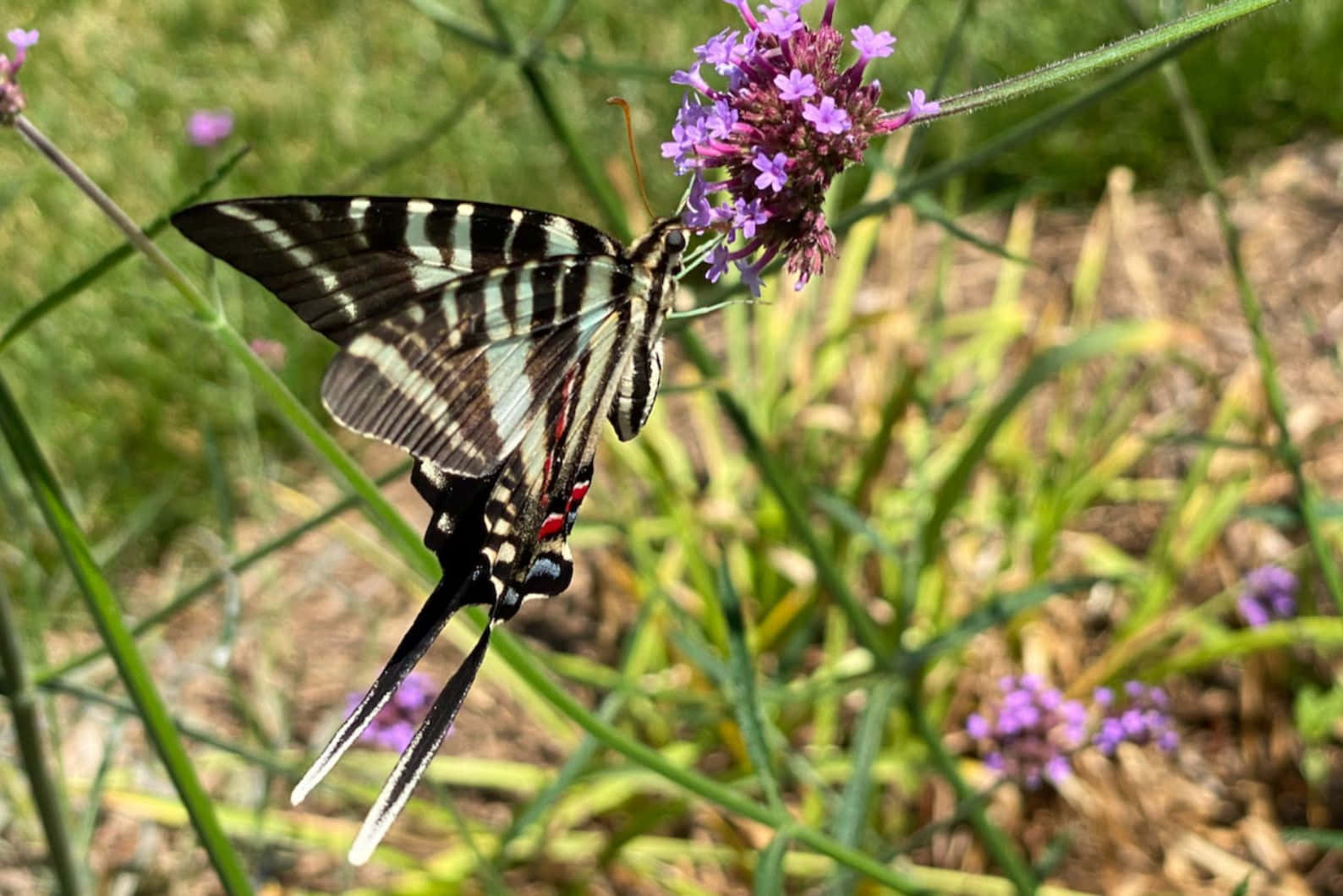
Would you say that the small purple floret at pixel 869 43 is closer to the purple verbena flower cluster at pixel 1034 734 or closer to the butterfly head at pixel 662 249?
the butterfly head at pixel 662 249

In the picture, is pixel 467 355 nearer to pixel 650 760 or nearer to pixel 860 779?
pixel 650 760

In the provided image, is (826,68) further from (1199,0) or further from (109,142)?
(109,142)

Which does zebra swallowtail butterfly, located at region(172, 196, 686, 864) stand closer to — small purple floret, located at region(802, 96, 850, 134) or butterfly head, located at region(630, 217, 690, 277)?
butterfly head, located at region(630, 217, 690, 277)

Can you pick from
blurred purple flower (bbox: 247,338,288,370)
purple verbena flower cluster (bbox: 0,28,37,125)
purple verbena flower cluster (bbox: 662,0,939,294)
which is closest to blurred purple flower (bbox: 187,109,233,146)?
blurred purple flower (bbox: 247,338,288,370)

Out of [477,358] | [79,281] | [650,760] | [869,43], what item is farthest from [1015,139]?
[79,281]

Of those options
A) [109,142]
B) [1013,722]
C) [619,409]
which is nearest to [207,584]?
[619,409]
